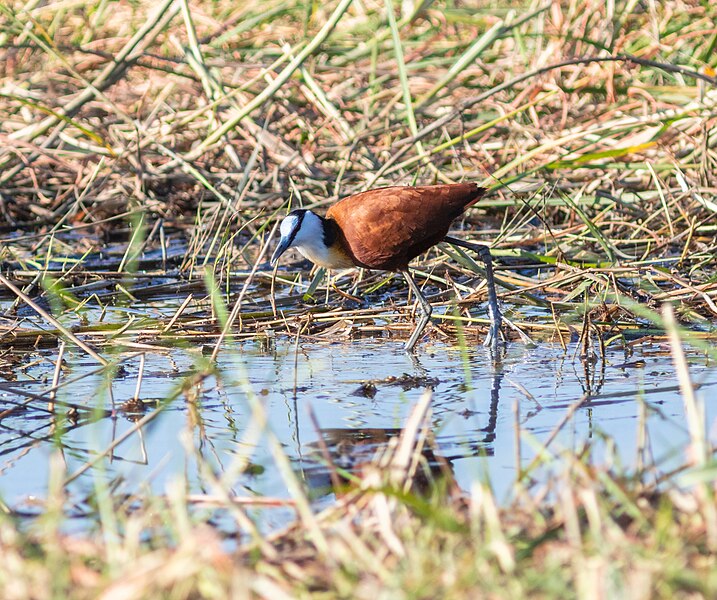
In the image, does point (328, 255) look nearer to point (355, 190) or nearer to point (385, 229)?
point (385, 229)

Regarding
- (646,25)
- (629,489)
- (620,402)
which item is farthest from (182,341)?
(646,25)

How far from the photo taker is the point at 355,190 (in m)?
6.32

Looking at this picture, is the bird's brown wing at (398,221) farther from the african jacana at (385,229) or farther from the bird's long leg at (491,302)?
the bird's long leg at (491,302)

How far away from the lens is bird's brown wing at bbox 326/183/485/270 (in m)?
4.61

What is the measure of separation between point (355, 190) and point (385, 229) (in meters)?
1.77

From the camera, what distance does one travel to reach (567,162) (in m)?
5.62

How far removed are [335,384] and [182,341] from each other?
838mm

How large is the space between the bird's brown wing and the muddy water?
38 centimetres

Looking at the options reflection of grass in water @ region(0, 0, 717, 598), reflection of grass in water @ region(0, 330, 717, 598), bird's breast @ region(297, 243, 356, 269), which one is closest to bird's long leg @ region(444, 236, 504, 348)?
reflection of grass in water @ region(0, 0, 717, 598)

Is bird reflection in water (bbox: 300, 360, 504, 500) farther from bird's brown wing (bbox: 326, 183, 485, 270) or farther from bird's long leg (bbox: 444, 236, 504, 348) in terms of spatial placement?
bird's brown wing (bbox: 326, 183, 485, 270)

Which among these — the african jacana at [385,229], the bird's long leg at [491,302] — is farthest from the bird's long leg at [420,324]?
the bird's long leg at [491,302]

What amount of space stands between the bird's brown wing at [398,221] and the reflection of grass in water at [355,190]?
304 millimetres

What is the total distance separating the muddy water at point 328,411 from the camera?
306 centimetres

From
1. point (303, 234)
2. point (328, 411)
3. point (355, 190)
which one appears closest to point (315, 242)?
point (303, 234)
